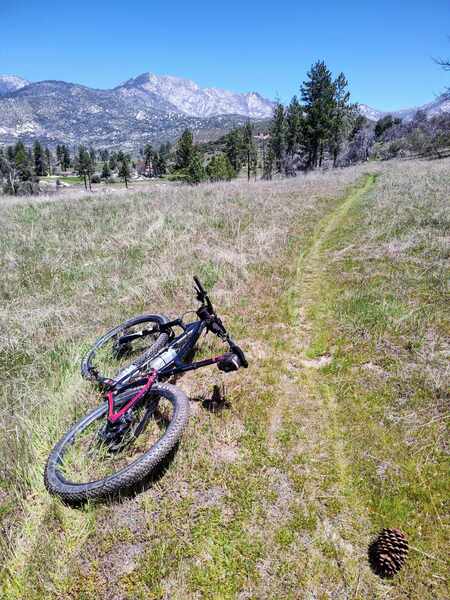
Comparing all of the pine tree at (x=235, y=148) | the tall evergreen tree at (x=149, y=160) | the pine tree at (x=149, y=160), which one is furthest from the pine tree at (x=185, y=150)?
the pine tree at (x=149, y=160)

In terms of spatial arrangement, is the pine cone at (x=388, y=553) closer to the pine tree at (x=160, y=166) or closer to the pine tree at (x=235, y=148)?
the pine tree at (x=235, y=148)

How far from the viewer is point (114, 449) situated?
4.16m

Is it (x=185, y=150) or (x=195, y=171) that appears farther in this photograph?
(x=185, y=150)

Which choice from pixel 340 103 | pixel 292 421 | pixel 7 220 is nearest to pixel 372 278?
pixel 292 421

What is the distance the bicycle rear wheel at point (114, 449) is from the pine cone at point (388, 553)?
2.24 meters

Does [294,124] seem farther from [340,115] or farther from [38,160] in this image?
[38,160]

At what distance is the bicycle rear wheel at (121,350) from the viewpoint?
5539mm

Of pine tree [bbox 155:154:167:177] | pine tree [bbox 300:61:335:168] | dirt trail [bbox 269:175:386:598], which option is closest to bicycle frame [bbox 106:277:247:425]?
dirt trail [bbox 269:175:386:598]

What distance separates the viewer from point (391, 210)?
1571 cm

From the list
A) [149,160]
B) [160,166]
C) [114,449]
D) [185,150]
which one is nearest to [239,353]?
[114,449]

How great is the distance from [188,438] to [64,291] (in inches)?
244

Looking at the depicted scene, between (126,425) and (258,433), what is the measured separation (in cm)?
178

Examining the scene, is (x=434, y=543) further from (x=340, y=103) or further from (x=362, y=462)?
(x=340, y=103)

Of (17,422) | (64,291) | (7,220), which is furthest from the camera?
(7,220)
